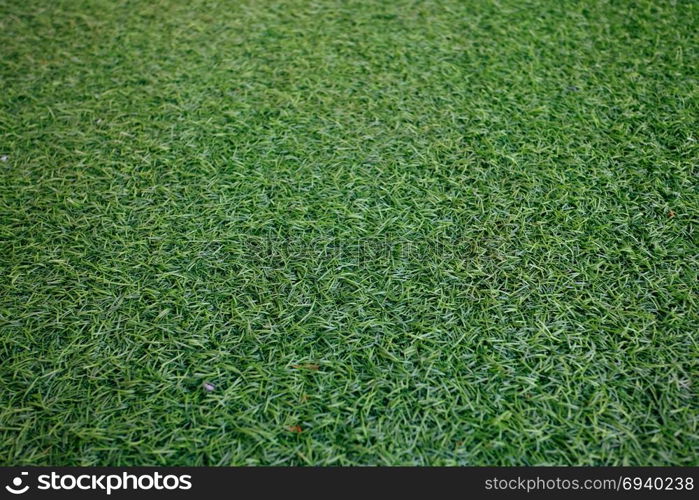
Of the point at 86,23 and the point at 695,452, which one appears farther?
the point at 86,23

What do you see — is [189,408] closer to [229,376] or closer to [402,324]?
[229,376]

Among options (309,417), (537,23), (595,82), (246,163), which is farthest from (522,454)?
(537,23)

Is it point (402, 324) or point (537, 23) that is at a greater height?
point (537, 23)

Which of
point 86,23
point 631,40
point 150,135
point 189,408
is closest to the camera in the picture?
point 189,408

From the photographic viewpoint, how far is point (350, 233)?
6.63 feet

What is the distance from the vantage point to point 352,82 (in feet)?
8.19

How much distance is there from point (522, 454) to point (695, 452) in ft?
1.63

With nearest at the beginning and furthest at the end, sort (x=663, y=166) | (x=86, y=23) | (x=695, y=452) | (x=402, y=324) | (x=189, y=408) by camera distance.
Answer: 1. (x=695, y=452)
2. (x=189, y=408)
3. (x=402, y=324)
4. (x=663, y=166)
5. (x=86, y=23)

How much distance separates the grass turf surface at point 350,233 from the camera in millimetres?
1625

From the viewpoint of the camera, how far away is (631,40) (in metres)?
2.58

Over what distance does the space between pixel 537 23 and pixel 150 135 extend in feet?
6.38

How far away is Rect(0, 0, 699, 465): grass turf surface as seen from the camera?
162 cm

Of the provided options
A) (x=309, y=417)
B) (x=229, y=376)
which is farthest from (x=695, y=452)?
(x=229, y=376)

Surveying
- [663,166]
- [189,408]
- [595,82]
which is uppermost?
[595,82]
